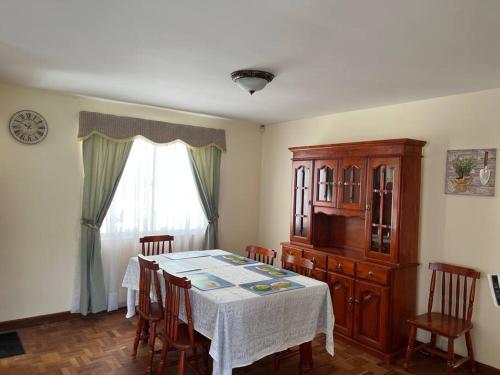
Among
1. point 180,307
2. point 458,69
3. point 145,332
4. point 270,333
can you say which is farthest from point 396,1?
point 145,332

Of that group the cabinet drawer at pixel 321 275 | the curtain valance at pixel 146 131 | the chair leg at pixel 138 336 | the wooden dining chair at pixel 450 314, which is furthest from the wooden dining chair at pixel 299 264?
the curtain valance at pixel 146 131

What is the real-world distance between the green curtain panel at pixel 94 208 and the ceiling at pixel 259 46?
2.24ft

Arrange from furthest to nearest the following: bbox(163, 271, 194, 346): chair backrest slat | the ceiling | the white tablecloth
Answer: bbox(163, 271, 194, 346): chair backrest slat, the white tablecloth, the ceiling

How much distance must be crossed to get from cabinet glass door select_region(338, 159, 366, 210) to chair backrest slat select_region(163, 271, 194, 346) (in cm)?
188

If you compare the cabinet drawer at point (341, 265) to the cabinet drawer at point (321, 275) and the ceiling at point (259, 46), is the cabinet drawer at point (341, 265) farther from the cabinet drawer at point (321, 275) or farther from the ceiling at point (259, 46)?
the ceiling at point (259, 46)

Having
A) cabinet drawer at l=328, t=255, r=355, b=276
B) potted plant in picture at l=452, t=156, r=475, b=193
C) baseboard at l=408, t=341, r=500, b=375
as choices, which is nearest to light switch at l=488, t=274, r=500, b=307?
baseboard at l=408, t=341, r=500, b=375

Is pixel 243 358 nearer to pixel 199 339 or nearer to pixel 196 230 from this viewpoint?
pixel 199 339

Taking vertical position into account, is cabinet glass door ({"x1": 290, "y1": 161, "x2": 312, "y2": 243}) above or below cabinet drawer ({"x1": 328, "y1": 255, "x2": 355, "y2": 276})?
above

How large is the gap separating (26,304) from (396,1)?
3.96m

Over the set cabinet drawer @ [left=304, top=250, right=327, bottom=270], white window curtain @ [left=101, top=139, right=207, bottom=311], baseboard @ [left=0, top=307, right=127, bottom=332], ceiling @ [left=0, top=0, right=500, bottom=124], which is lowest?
baseboard @ [left=0, top=307, right=127, bottom=332]

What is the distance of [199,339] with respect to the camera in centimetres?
251

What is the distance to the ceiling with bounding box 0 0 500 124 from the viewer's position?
1.82 m

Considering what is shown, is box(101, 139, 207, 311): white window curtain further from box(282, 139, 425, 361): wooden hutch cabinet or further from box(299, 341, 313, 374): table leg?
box(299, 341, 313, 374): table leg

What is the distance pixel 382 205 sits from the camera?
340 centimetres
